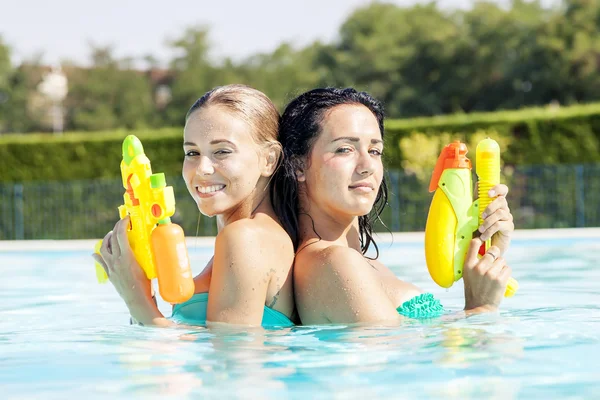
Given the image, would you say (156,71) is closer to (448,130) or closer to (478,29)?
(478,29)

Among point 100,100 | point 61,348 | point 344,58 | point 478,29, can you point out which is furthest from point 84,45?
point 61,348

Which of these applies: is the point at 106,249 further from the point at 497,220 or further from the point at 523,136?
the point at 523,136

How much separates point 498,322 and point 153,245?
1720mm

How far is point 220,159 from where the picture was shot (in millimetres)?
3398

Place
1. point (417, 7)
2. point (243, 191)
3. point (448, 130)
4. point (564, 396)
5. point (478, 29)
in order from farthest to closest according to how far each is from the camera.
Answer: point (417, 7) → point (478, 29) → point (448, 130) → point (243, 191) → point (564, 396)

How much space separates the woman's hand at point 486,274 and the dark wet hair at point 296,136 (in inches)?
29.8

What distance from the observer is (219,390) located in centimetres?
267

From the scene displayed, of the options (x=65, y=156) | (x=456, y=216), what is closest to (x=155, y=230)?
(x=456, y=216)

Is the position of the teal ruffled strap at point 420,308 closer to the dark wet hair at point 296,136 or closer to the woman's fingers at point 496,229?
the woman's fingers at point 496,229

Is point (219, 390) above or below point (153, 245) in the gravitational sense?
below

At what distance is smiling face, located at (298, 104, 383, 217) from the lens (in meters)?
3.47

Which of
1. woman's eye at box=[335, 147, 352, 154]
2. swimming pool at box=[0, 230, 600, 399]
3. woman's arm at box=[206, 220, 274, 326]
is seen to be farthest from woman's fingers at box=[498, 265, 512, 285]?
woman's arm at box=[206, 220, 274, 326]

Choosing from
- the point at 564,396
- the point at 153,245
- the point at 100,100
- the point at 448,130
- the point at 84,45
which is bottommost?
the point at 564,396

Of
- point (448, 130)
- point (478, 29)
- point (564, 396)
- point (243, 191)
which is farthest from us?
point (478, 29)
